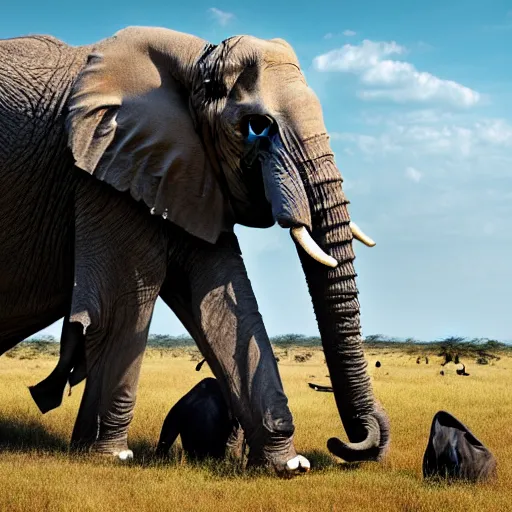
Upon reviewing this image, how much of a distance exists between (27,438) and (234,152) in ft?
14.9

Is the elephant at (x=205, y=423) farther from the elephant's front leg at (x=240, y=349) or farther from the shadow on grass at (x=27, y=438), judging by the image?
the shadow on grass at (x=27, y=438)

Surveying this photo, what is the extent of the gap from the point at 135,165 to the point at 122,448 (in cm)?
279

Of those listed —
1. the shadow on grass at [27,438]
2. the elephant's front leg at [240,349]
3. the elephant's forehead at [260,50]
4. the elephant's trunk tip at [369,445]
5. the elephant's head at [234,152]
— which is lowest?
the shadow on grass at [27,438]

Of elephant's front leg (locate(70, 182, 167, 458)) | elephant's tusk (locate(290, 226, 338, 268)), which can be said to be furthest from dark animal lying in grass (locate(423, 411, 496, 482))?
elephant's front leg (locate(70, 182, 167, 458))

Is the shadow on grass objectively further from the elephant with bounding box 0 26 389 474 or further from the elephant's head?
the elephant's head

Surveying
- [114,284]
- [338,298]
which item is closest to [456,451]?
[338,298]

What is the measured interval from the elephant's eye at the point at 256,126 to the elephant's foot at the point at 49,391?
3.28m

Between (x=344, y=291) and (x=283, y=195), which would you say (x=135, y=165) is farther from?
(x=344, y=291)

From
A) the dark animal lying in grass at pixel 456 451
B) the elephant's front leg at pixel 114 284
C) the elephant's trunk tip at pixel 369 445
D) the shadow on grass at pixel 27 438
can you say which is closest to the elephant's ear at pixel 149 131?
the elephant's front leg at pixel 114 284

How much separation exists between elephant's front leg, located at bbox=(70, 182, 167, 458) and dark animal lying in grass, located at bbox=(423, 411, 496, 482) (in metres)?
2.84

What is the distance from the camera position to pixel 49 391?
9500 mm

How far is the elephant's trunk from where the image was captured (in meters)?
7.74

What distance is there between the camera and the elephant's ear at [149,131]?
834 centimetres

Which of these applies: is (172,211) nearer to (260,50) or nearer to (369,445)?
(260,50)
